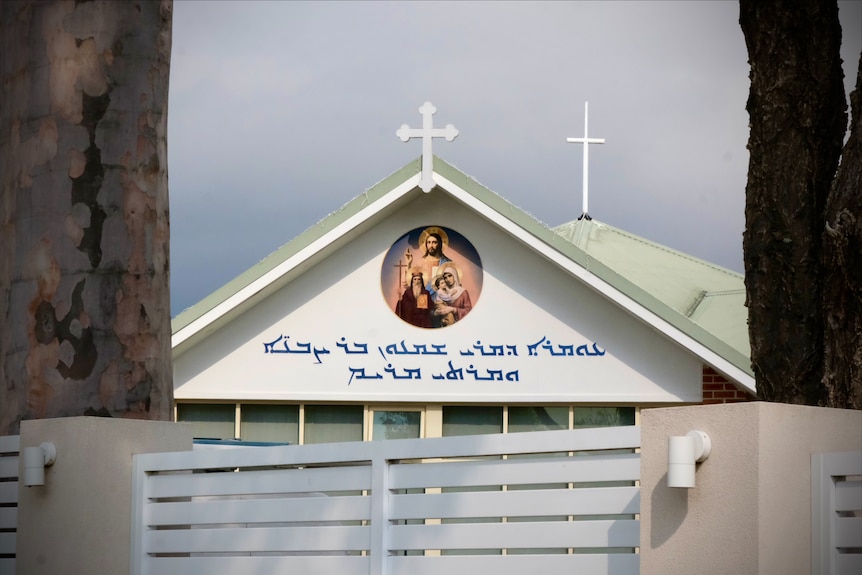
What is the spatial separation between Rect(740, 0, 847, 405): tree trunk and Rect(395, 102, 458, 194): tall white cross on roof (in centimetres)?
657

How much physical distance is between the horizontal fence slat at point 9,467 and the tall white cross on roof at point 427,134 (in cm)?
905

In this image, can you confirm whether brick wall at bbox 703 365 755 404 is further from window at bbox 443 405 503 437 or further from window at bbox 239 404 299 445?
window at bbox 239 404 299 445

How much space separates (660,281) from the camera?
18.2m

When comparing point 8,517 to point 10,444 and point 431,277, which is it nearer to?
point 10,444

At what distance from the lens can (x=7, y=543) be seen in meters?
6.65

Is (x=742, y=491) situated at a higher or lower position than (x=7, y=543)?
higher

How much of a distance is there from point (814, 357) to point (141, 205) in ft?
13.4

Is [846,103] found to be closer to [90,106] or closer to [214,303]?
[90,106]

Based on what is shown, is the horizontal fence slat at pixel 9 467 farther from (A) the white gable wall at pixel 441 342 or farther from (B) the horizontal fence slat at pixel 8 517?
(A) the white gable wall at pixel 441 342

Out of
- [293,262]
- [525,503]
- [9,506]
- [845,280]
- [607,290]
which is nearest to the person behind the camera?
[525,503]

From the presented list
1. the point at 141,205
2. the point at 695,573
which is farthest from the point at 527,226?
the point at 695,573

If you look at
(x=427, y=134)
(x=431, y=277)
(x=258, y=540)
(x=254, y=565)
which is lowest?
(x=254, y=565)

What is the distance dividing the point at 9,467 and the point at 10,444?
5.2 inches

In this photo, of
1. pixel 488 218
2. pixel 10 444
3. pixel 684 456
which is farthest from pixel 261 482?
pixel 488 218
